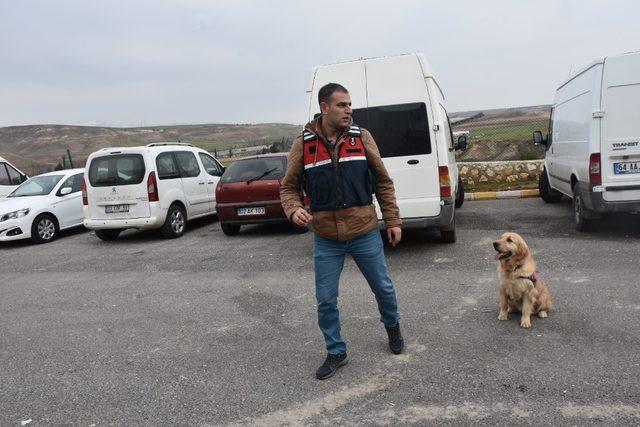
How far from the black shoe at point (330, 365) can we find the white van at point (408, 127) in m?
3.44

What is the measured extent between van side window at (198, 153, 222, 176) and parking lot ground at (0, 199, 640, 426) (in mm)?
4344

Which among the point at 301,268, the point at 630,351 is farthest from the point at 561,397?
the point at 301,268

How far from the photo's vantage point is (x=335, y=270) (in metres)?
3.68

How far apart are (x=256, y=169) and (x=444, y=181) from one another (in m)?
4.11

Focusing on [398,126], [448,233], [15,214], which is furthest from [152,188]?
[448,233]

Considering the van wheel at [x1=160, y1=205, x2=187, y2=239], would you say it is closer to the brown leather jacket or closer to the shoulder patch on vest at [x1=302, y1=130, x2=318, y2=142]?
the brown leather jacket

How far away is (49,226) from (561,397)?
1084 centimetres

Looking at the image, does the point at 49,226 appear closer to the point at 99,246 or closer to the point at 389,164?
the point at 99,246

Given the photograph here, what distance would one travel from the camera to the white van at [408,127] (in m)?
6.95

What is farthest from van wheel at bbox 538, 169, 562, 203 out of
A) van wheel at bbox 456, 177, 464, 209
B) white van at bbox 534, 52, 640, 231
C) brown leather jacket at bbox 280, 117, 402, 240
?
brown leather jacket at bbox 280, 117, 402, 240

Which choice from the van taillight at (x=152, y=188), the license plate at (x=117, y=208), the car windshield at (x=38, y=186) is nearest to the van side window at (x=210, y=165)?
the van taillight at (x=152, y=188)

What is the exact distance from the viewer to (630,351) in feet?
12.2

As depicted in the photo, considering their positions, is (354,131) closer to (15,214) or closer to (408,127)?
(408,127)

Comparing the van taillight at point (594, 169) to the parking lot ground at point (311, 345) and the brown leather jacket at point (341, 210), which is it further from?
the brown leather jacket at point (341, 210)
